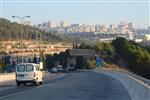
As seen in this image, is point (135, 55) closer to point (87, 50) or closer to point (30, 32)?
point (87, 50)

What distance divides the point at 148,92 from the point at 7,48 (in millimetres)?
172395

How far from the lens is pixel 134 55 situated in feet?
484

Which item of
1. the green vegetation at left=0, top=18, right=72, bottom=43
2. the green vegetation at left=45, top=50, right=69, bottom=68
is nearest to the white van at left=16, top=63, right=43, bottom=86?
the green vegetation at left=0, top=18, right=72, bottom=43

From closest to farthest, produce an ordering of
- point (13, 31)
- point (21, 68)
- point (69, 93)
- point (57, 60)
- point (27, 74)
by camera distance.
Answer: point (69, 93) → point (27, 74) → point (21, 68) → point (13, 31) → point (57, 60)

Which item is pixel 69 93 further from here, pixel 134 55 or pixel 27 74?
pixel 134 55

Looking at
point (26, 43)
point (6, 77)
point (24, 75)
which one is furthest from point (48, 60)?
point (24, 75)

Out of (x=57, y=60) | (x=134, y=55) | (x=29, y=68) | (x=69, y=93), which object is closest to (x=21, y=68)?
(x=29, y=68)

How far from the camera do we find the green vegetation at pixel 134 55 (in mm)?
127669

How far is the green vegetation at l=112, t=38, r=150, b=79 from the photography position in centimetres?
12767

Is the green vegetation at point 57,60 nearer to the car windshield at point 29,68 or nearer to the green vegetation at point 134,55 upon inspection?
the green vegetation at point 134,55

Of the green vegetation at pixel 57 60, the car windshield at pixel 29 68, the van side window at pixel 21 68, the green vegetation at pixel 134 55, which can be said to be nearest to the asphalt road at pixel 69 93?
the car windshield at pixel 29 68

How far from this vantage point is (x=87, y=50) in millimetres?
168875

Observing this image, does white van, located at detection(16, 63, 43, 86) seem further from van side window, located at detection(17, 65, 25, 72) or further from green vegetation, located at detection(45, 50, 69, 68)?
green vegetation, located at detection(45, 50, 69, 68)

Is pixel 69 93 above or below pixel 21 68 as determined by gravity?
below
